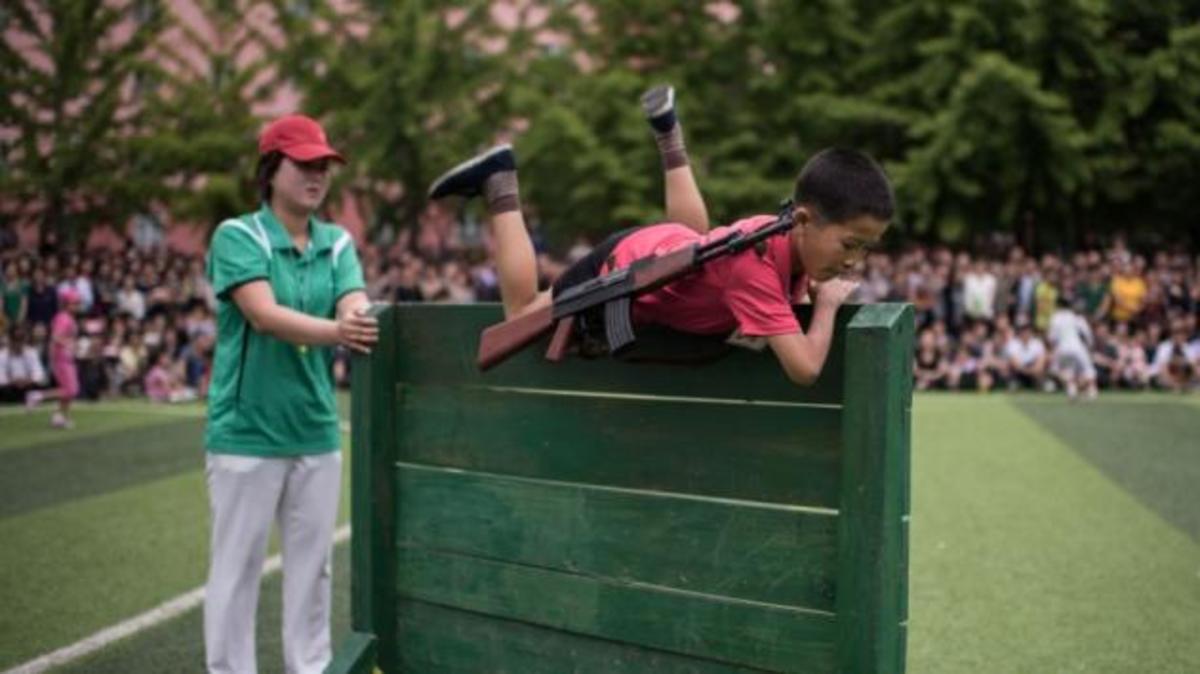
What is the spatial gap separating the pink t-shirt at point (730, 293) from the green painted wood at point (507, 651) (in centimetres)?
89

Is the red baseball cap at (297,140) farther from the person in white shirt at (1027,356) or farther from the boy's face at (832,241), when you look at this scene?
the person in white shirt at (1027,356)

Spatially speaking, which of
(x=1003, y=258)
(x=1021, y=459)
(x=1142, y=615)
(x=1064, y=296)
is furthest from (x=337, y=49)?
(x=1142, y=615)

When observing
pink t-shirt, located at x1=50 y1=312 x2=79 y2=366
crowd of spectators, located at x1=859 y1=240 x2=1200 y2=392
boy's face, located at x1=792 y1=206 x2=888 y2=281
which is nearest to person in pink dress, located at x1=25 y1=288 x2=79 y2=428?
pink t-shirt, located at x1=50 y1=312 x2=79 y2=366

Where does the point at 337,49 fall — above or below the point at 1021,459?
above

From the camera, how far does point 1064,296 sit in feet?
65.1

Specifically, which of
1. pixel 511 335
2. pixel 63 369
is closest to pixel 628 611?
pixel 511 335

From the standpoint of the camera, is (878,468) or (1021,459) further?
(1021,459)

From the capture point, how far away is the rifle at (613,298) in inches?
131

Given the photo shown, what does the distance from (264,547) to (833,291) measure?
2300mm

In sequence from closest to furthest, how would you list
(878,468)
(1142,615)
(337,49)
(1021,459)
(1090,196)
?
(878,468) → (1142,615) → (1021,459) → (1090,196) → (337,49)

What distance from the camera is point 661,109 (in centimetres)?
433

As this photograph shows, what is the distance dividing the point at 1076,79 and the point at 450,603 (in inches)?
928

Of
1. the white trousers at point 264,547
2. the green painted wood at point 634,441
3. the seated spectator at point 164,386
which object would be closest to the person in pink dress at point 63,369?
the seated spectator at point 164,386

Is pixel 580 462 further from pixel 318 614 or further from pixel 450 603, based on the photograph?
pixel 318 614
